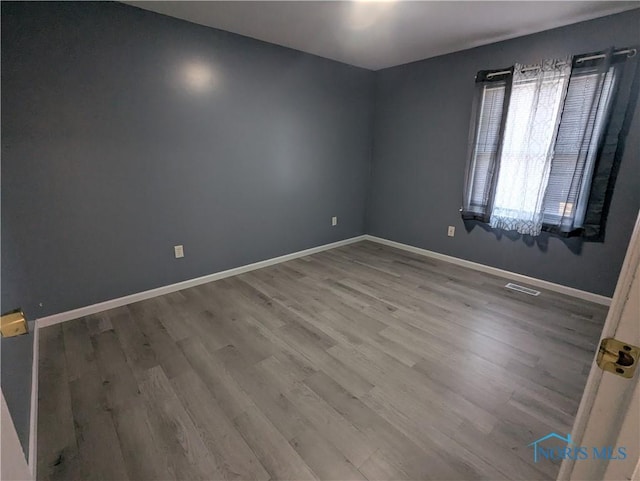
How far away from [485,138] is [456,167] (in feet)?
1.41

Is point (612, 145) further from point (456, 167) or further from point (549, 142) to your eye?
point (456, 167)

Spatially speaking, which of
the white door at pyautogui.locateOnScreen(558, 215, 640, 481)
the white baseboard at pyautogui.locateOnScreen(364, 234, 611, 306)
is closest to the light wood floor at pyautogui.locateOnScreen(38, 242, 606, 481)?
the white baseboard at pyautogui.locateOnScreen(364, 234, 611, 306)

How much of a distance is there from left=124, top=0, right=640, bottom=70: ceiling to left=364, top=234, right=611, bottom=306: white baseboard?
2293 millimetres

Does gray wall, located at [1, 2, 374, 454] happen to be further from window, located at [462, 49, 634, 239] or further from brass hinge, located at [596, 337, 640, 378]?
window, located at [462, 49, 634, 239]

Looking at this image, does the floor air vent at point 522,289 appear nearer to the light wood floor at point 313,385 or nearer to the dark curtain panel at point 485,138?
the light wood floor at point 313,385

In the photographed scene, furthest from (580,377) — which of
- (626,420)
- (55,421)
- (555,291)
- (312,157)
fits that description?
(312,157)

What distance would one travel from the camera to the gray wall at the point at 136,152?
6.53ft

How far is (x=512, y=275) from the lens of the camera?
3170mm

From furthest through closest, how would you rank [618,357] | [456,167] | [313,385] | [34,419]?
[456,167] < [313,385] < [34,419] < [618,357]

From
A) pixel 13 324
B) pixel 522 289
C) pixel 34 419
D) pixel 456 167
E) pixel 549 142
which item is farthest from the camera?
pixel 456 167

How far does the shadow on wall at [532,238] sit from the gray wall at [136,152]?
1993 mm

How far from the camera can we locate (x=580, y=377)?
5.82 ft

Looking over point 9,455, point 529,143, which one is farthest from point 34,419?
point 529,143

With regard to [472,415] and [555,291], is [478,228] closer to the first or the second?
[555,291]
